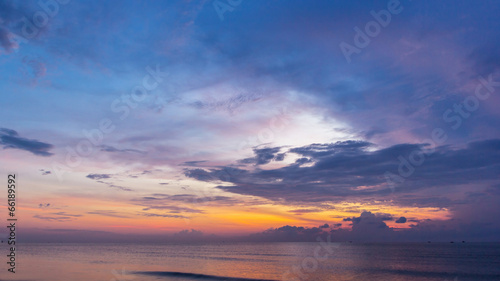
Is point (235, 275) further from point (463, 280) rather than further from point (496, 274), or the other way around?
point (496, 274)

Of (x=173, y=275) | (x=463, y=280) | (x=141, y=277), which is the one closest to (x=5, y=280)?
(x=141, y=277)

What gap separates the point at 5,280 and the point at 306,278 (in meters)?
46.1

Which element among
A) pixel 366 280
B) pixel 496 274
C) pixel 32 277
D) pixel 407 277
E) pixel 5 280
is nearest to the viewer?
pixel 5 280

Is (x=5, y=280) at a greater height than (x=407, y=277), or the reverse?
(x=5, y=280)

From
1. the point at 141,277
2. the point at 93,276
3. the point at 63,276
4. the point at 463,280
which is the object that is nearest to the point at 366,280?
the point at 463,280

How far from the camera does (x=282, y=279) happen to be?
5631cm

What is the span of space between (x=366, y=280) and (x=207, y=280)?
2755 cm

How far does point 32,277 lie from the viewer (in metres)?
52.0

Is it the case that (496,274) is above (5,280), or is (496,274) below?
below

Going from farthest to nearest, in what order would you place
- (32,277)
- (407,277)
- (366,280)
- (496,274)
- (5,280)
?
(496,274)
(407,277)
(366,280)
(32,277)
(5,280)

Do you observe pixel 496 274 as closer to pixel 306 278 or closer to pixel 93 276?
pixel 306 278

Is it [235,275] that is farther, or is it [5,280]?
[235,275]

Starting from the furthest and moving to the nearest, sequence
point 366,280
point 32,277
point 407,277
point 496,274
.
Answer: point 496,274 → point 407,277 → point 366,280 → point 32,277

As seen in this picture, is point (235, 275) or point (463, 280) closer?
point (463, 280)
